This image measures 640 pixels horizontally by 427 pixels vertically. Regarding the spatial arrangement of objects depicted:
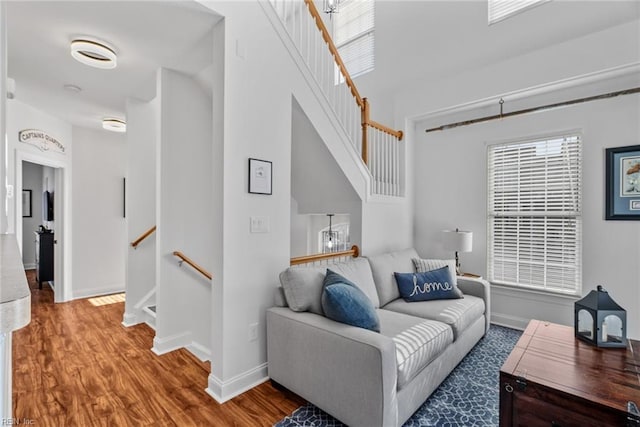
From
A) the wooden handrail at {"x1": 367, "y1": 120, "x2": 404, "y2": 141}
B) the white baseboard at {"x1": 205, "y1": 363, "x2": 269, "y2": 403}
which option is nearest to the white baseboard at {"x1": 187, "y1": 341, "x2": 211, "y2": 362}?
A: the white baseboard at {"x1": 205, "y1": 363, "x2": 269, "y2": 403}

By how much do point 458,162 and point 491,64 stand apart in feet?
3.80

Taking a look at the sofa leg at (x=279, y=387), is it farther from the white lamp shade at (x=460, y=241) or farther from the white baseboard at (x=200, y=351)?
the white lamp shade at (x=460, y=241)

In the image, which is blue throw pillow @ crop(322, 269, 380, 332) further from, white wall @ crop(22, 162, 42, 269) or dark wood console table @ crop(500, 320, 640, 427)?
white wall @ crop(22, 162, 42, 269)

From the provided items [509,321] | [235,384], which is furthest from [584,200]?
[235,384]

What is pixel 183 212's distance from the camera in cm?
308

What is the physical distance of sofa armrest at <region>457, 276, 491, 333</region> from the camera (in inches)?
123

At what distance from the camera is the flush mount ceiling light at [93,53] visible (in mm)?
2363

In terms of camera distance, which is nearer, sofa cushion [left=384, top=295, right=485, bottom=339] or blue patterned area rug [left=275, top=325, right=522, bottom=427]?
blue patterned area rug [left=275, top=325, right=522, bottom=427]

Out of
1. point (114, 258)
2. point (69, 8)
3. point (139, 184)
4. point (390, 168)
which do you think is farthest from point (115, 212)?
point (390, 168)

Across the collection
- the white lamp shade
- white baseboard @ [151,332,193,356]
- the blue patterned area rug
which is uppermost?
the white lamp shade

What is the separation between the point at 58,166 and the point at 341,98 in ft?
13.2

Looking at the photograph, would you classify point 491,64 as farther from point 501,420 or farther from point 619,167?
point 501,420

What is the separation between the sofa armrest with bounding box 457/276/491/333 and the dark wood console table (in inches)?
47.5

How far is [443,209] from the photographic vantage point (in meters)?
4.12
